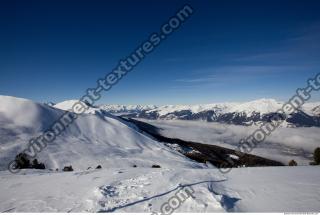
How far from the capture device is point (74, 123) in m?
95.7

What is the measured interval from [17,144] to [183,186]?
2191 inches

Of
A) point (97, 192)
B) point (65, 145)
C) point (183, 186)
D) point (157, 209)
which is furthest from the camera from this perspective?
point (65, 145)

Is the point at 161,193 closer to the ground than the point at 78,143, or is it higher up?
higher up

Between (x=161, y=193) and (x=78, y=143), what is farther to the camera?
(x=78, y=143)

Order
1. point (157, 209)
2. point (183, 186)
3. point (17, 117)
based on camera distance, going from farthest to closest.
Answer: point (17, 117), point (183, 186), point (157, 209)

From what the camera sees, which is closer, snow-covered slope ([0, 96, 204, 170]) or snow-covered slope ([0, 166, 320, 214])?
snow-covered slope ([0, 166, 320, 214])

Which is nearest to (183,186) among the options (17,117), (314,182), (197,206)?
(197,206)

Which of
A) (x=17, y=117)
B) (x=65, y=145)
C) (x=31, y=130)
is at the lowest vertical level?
(x=65, y=145)

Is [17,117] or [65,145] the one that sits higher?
[17,117]

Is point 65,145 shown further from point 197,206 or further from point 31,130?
point 197,206

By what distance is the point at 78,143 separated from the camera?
222 ft

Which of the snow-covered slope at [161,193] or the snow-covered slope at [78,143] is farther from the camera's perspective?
the snow-covered slope at [78,143]

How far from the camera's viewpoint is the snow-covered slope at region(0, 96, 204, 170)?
4825 centimetres

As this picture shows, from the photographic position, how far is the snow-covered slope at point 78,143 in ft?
158
